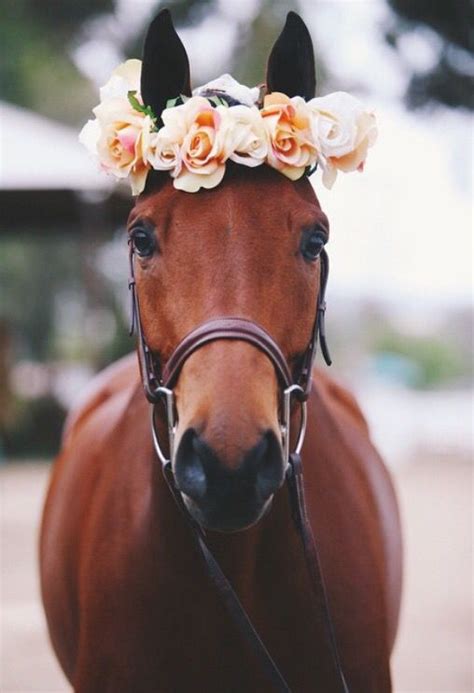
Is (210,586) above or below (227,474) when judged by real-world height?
below

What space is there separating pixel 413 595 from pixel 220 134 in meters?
5.41

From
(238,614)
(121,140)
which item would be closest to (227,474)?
(238,614)

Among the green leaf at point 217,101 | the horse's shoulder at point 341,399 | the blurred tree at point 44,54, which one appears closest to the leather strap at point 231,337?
the green leaf at point 217,101

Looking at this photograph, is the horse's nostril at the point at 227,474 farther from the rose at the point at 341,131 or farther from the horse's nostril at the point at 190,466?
the rose at the point at 341,131

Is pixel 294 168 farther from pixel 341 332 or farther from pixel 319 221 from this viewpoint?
pixel 341 332

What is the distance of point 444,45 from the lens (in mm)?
5809

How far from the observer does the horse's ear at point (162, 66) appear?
2518 millimetres

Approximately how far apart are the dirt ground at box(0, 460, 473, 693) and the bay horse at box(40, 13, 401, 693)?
7.50ft

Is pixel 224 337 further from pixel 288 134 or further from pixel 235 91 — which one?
pixel 235 91

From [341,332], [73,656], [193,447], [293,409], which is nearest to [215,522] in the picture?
[193,447]

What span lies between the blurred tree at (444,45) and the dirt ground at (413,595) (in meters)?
2.95

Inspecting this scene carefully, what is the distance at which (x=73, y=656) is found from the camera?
11.0ft

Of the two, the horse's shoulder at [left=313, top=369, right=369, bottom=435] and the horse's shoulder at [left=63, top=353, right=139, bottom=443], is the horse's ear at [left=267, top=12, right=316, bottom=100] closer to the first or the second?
the horse's shoulder at [left=313, top=369, right=369, bottom=435]

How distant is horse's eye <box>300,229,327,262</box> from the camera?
2.40 metres
